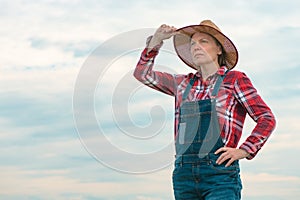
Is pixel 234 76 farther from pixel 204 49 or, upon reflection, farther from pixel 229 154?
pixel 229 154

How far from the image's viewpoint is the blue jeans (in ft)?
16.4

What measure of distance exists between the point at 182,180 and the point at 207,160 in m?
0.27

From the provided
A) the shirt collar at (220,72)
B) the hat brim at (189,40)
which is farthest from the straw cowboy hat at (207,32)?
the shirt collar at (220,72)

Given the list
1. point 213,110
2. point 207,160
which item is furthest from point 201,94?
point 207,160

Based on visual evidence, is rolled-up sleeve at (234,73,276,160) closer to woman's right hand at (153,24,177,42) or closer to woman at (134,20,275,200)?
woman at (134,20,275,200)

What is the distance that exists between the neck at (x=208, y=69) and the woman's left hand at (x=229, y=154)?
69cm

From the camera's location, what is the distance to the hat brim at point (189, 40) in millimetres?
5496

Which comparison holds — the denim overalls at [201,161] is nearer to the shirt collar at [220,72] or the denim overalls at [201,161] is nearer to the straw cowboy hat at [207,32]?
the shirt collar at [220,72]

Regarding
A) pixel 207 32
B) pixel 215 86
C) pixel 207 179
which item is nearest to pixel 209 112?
pixel 215 86

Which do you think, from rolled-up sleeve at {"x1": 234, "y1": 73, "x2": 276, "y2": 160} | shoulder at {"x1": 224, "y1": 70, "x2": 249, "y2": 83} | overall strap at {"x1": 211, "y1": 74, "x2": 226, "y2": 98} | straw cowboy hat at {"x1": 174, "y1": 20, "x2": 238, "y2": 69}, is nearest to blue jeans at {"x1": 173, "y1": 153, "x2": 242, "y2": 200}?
rolled-up sleeve at {"x1": 234, "y1": 73, "x2": 276, "y2": 160}

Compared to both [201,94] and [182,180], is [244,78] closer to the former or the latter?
[201,94]

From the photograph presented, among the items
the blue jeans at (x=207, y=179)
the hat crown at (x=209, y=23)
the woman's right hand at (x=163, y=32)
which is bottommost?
the blue jeans at (x=207, y=179)

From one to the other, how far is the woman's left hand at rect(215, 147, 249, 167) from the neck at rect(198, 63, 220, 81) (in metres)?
0.69

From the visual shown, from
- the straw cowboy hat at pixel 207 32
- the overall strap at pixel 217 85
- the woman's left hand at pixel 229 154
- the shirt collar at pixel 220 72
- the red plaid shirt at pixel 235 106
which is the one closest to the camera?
the woman's left hand at pixel 229 154
